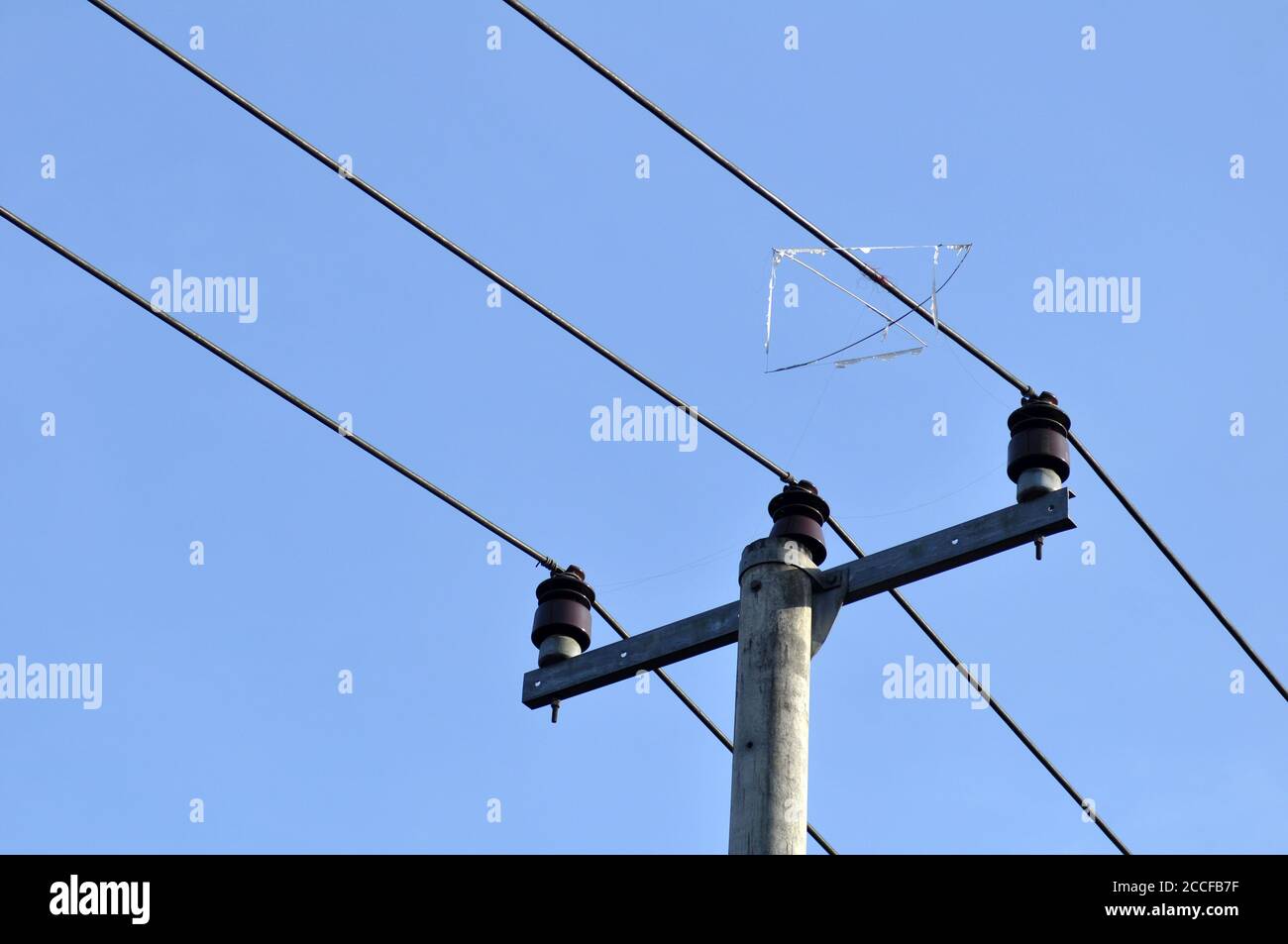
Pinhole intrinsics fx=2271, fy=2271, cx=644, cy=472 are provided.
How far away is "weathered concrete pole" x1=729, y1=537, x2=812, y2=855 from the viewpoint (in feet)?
27.6

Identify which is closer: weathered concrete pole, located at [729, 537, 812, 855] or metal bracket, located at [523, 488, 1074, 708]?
weathered concrete pole, located at [729, 537, 812, 855]

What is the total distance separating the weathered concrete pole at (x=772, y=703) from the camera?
8422mm

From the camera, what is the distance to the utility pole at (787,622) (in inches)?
335

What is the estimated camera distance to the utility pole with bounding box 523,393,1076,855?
8500 mm

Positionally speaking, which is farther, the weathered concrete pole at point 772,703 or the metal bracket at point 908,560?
the metal bracket at point 908,560

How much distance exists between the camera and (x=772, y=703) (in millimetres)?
8688

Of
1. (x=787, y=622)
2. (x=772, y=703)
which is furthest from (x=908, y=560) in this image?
(x=772, y=703)

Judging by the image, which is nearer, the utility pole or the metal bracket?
the utility pole

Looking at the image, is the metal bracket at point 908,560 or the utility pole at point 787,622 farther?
the metal bracket at point 908,560

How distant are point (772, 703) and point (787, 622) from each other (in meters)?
0.41

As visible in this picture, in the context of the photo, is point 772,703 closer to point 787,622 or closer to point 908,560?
point 787,622
